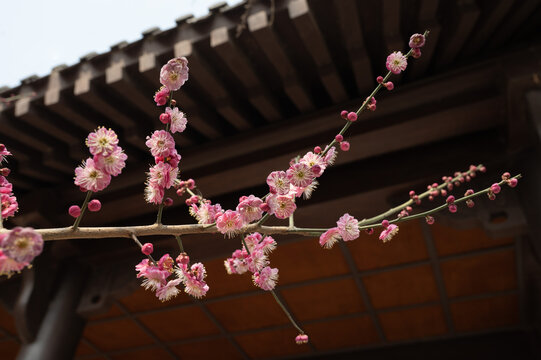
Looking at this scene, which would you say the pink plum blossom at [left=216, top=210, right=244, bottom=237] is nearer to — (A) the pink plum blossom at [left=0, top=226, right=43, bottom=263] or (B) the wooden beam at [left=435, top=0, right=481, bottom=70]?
(A) the pink plum blossom at [left=0, top=226, right=43, bottom=263]

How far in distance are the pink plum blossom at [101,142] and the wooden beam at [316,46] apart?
1292 mm

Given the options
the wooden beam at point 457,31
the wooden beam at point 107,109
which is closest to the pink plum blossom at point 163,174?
the wooden beam at point 107,109

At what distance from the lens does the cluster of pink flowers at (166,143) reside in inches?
45.5

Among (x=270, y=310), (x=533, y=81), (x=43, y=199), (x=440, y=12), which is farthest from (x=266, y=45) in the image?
(x=270, y=310)

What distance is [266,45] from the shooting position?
2236 millimetres

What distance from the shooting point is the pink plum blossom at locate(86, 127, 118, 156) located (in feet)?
3.33

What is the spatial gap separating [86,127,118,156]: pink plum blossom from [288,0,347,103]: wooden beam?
1.29 metres

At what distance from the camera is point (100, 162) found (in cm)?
103

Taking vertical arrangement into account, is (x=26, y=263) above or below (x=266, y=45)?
below

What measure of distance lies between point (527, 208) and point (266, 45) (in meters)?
1.54

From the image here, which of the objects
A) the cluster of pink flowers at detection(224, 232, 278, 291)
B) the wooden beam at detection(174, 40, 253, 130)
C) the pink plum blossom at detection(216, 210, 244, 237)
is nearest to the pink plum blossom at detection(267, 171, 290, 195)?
the pink plum blossom at detection(216, 210, 244, 237)

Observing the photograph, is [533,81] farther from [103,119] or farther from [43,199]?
[43,199]

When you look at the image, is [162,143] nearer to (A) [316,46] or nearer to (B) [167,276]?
(B) [167,276]

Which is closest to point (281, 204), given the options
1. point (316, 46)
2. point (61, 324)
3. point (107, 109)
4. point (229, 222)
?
point (229, 222)
